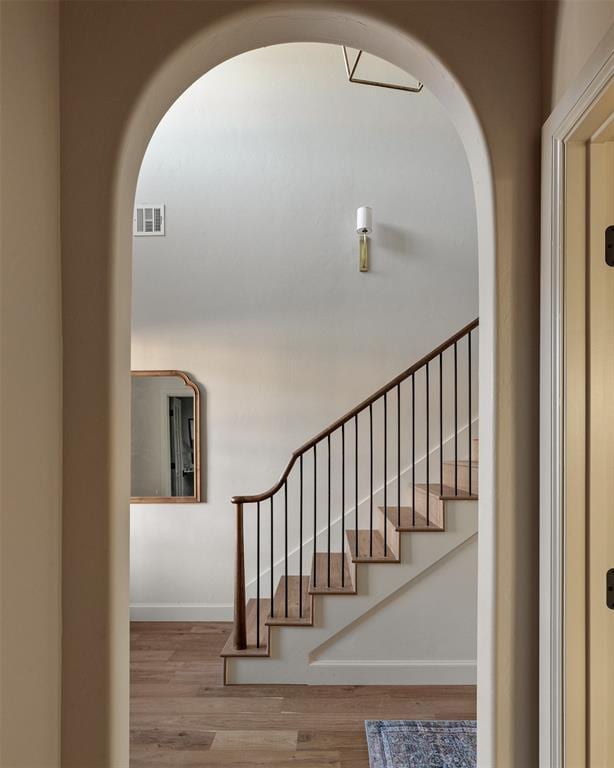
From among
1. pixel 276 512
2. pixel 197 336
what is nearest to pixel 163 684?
pixel 276 512

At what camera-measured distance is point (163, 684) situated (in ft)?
11.3

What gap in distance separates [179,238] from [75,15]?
315 cm

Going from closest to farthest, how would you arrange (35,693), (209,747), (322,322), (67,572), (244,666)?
1. (35,693)
2. (67,572)
3. (209,747)
4. (244,666)
5. (322,322)

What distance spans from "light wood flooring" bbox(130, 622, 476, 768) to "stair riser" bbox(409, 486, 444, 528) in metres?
0.93

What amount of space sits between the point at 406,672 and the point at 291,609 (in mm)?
739

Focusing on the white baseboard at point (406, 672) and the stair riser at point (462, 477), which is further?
the stair riser at point (462, 477)

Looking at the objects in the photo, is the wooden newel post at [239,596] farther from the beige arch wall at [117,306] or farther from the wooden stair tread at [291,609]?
the beige arch wall at [117,306]

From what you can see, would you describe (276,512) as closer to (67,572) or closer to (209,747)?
(209,747)

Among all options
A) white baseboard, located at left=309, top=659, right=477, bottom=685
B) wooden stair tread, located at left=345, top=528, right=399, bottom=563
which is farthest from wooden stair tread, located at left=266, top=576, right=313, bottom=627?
wooden stair tread, located at left=345, top=528, right=399, bottom=563

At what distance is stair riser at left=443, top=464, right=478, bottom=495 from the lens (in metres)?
3.82

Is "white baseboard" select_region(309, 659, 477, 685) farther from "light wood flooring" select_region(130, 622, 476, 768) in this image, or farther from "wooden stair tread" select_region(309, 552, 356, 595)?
"wooden stair tread" select_region(309, 552, 356, 595)

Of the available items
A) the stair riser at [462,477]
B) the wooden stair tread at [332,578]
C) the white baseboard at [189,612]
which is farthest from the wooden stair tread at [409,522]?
the white baseboard at [189,612]

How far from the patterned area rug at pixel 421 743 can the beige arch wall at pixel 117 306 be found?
142 cm

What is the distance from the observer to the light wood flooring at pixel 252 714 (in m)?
2.72
